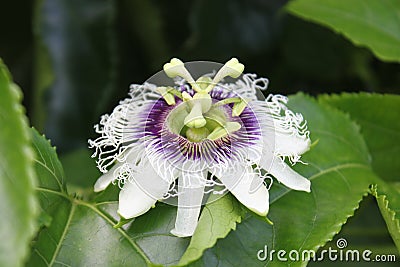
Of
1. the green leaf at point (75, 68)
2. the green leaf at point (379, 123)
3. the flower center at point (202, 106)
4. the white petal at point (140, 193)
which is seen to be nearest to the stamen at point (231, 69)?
the flower center at point (202, 106)

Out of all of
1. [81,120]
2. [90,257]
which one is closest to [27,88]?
[81,120]

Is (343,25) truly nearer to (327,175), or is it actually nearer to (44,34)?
(327,175)

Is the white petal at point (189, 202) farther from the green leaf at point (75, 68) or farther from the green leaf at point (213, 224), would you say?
the green leaf at point (75, 68)

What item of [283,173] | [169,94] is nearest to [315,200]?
[283,173]

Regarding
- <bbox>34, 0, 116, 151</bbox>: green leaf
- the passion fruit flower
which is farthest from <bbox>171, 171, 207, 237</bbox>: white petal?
<bbox>34, 0, 116, 151</bbox>: green leaf

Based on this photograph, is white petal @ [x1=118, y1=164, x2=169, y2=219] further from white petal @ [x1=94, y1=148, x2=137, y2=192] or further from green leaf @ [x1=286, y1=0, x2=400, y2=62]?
green leaf @ [x1=286, y1=0, x2=400, y2=62]

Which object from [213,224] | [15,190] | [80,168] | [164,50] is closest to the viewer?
[15,190]

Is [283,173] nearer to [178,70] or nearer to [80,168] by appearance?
[178,70]
